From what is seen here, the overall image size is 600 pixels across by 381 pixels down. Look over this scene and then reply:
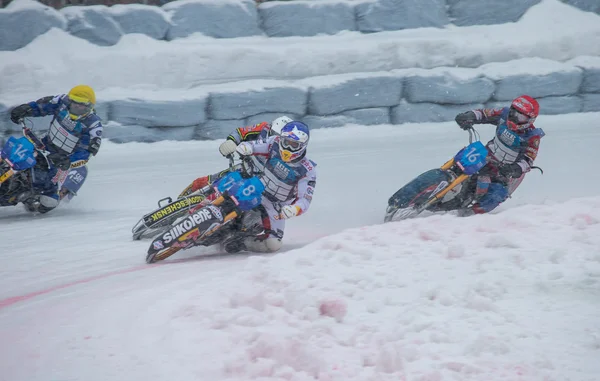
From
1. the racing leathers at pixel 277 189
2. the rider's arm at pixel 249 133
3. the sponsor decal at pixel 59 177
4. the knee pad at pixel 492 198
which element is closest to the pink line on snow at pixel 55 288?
the racing leathers at pixel 277 189

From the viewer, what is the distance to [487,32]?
1474 cm

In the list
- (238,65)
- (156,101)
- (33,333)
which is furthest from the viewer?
(238,65)

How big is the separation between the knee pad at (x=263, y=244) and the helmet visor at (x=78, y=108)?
8.53 feet

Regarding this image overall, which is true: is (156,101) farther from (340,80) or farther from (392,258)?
(392,258)

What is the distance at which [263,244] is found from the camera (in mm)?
6230

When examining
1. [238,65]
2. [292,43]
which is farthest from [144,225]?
[292,43]

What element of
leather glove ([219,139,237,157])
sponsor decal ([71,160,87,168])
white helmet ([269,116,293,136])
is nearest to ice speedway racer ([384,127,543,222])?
white helmet ([269,116,293,136])

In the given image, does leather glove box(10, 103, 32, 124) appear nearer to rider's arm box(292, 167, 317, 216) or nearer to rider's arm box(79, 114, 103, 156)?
rider's arm box(79, 114, 103, 156)

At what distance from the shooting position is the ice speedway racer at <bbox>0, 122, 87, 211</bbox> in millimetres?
7090

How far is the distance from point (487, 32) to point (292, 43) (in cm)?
433

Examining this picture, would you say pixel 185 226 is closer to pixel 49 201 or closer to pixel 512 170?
pixel 49 201

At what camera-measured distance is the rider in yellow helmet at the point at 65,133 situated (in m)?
7.49

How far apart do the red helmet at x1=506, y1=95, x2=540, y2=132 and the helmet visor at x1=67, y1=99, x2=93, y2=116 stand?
4.50 metres

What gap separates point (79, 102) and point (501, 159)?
4.53 meters
